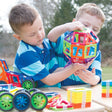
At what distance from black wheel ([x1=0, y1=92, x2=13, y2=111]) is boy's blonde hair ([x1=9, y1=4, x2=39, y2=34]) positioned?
61cm

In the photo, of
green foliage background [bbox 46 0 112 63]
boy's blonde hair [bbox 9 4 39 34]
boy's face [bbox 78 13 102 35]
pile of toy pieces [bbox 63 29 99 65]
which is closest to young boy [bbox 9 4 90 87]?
boy's blonde hair [bbox 9 4 39 34]

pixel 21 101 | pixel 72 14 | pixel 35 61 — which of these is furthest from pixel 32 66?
pixel 72 14

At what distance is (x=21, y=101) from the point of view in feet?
3.23

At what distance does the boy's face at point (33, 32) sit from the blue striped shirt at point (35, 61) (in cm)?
7

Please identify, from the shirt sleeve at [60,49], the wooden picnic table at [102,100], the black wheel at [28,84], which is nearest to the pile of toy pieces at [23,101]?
the wooden picnic table at [102,100]

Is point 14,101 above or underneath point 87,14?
underneath

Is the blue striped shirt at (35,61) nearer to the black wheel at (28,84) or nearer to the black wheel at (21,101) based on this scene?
the black wheel at (28,84)

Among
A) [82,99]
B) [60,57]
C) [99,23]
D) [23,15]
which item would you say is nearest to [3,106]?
[82,99]

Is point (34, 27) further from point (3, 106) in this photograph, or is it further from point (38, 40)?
point (3, 106)

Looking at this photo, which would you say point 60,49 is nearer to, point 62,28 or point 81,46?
point 62,28

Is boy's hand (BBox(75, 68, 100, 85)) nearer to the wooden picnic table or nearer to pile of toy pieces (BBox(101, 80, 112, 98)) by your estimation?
the wooden picnic table

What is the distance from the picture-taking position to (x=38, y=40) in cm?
150

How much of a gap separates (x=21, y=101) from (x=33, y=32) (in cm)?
59

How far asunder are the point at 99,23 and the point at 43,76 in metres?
0.58
